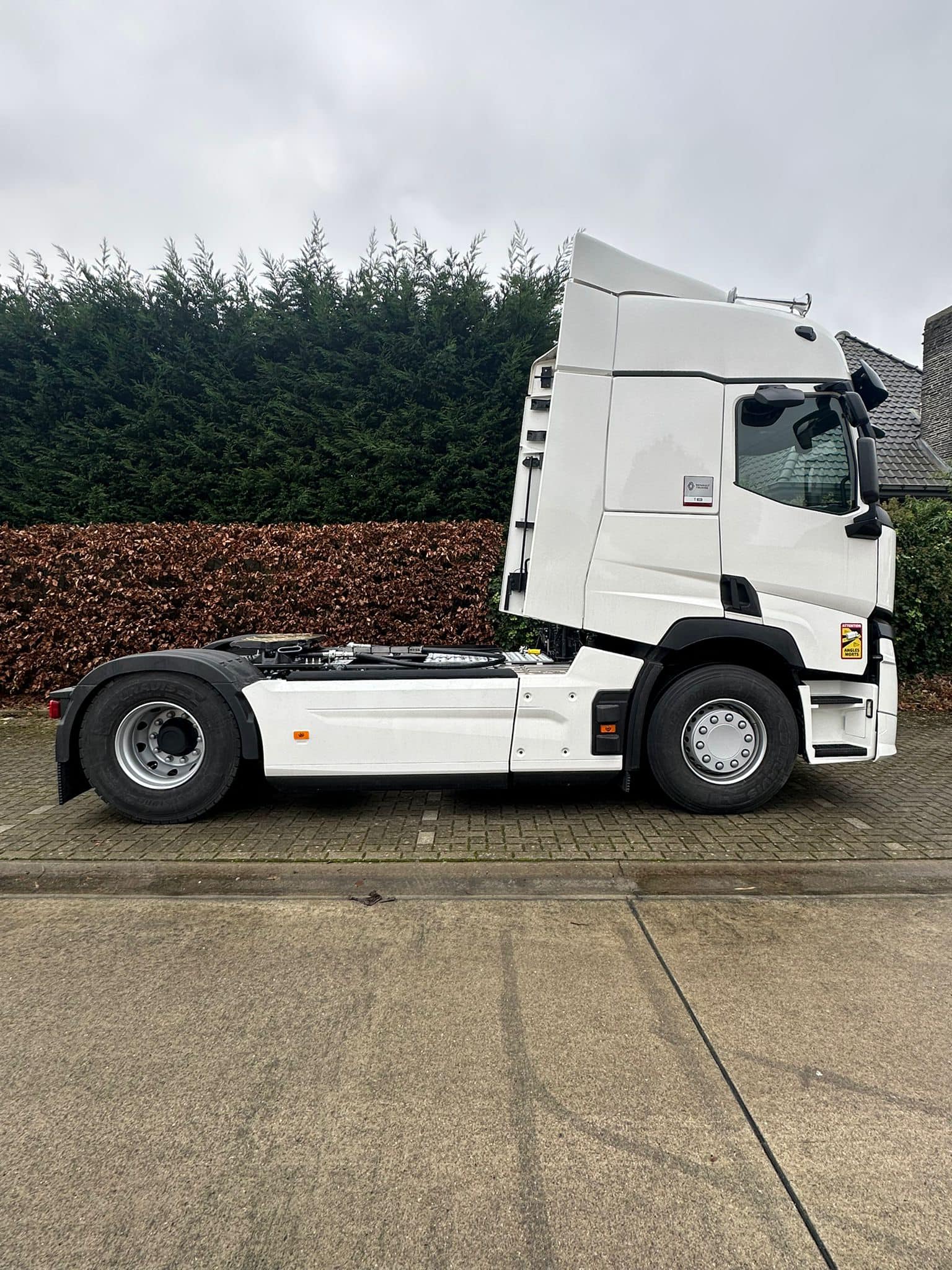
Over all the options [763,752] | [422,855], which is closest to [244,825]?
[422,855]

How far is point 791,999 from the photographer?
→ 2.50 m

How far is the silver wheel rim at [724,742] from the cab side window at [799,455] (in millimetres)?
1363


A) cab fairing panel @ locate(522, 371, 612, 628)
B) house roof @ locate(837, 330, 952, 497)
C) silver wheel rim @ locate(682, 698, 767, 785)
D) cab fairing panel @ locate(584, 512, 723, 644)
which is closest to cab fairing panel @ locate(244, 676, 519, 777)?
cab fairing panel @ locate(522, 371, 612, 628)

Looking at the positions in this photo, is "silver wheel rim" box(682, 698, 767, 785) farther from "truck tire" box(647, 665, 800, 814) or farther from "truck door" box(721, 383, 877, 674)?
"truck door" box(721, 383, 877, 674)

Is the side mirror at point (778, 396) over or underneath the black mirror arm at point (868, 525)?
over

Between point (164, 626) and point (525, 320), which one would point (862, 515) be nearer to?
point (525, 320)

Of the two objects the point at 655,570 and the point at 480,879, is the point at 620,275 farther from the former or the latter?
the point at 480,879

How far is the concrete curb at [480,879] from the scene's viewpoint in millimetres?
3369

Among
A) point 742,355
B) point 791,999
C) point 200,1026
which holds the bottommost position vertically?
point 200,1026

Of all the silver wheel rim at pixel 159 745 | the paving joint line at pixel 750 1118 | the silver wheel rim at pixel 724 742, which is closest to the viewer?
the paving joint line at pixel 750 1118

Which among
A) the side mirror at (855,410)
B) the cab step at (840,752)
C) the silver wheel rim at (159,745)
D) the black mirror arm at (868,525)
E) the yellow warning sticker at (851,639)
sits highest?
the side mirror at (855,410)

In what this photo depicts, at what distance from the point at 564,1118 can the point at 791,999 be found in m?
1.09

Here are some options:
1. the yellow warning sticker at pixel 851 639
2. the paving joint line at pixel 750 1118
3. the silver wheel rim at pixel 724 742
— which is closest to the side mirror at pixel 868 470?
the yellow warning sticker at pixel 851 639

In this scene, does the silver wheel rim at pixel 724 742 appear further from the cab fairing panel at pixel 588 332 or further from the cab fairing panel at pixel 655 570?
the cab fairing panel at pixel 588 332
